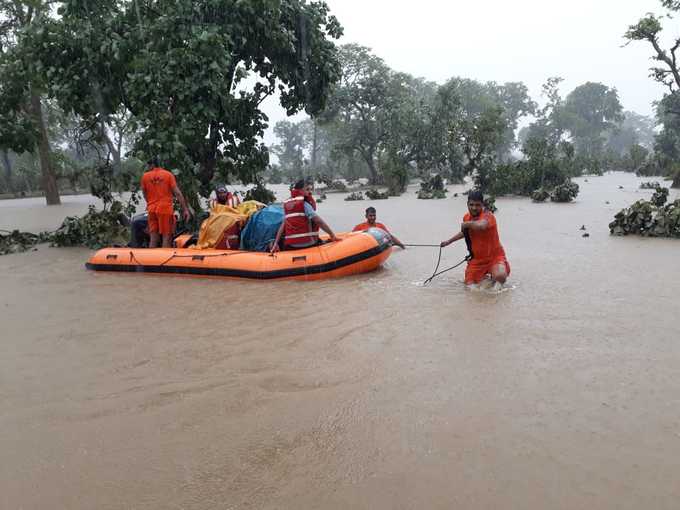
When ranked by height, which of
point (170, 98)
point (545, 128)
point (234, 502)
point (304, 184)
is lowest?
point (234, 502)

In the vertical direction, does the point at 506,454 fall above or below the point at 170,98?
below

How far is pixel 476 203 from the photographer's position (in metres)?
5.86

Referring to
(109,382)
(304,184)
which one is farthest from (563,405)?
(304,184)

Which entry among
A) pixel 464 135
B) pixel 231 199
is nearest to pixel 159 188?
pixel 231 199

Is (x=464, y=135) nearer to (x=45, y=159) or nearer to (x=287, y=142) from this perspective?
(x=45, y=159)

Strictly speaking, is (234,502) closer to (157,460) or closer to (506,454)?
(157,460)

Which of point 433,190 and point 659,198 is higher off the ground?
point 433,190

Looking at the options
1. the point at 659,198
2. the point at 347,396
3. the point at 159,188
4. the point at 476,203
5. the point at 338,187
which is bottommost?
the point at 347,396

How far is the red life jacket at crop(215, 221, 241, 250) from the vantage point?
7512 millimetres

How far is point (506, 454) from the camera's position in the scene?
269 cm

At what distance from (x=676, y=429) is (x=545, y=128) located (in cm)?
6103

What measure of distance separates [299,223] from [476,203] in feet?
7.81

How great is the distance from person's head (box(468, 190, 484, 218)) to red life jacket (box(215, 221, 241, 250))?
3.35 metres

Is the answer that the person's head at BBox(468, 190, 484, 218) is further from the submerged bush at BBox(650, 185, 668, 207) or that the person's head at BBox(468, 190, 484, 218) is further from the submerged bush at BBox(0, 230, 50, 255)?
the submerged bush at BBox(0, 230, 50, 255)
